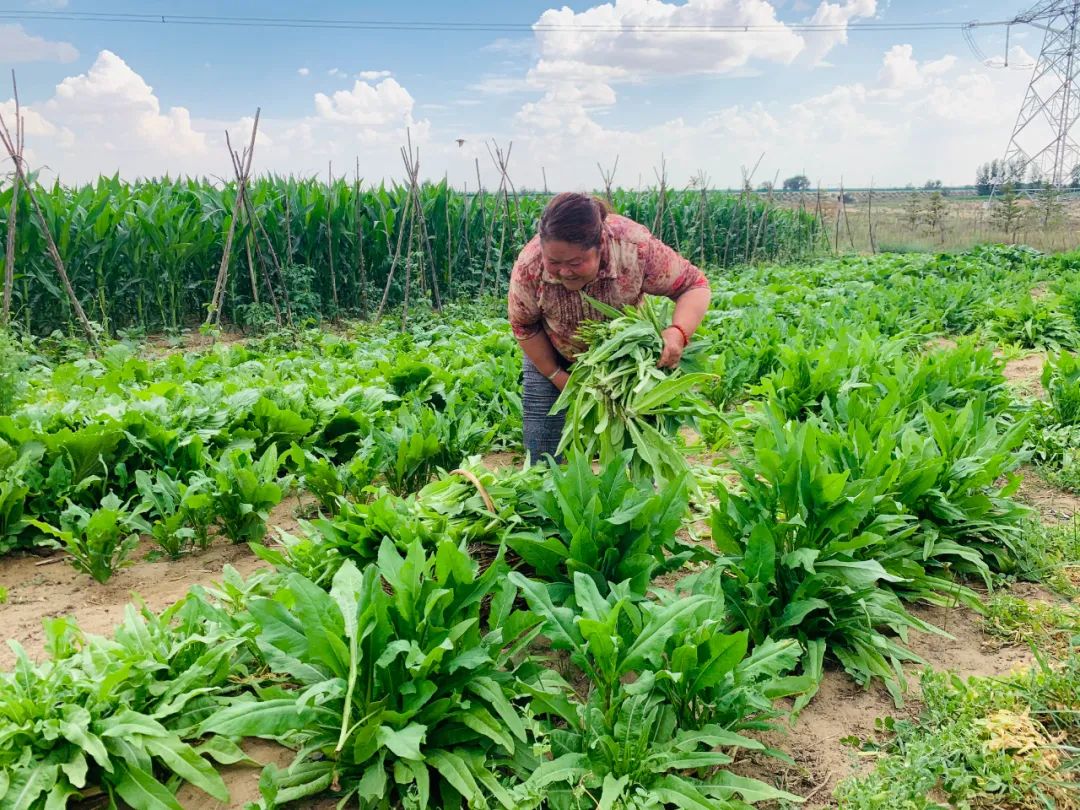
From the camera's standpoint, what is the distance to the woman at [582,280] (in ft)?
11.8

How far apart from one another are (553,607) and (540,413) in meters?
1.96

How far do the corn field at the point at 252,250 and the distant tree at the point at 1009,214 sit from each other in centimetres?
2458

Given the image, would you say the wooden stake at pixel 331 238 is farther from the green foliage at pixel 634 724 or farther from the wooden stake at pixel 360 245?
the green foliage at pixel 634 724

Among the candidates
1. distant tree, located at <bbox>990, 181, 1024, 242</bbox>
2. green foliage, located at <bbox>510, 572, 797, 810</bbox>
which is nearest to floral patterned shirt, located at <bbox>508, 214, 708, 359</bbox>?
green foliage, located at <bbox>510, 572, 797, 810</bbox>

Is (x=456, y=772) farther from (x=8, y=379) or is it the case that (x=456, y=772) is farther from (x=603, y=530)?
(x=8, y=379)

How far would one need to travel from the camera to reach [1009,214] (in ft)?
106

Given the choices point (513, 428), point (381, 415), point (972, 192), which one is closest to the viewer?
point (381, 415)

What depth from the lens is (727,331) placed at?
334 inches

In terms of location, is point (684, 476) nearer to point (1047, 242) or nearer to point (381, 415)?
point (381, 415)

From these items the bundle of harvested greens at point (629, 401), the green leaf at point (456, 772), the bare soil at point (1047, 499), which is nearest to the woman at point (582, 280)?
the bundle of harvested greens at point (629, 401)

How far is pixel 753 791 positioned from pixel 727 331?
6.72 m

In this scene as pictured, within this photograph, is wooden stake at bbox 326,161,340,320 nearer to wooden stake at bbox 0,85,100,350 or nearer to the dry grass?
wooden stake at bbox 0,85,100,350

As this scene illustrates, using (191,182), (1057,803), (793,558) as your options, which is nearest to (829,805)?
(1057,803)

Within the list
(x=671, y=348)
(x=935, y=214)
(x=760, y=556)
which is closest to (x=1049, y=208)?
(x=935, y=214)
